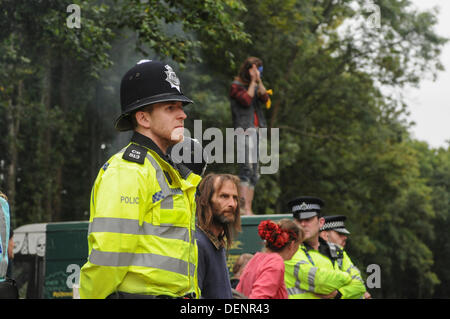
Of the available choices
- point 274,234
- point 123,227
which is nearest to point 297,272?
point 274,234

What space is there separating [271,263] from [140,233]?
2.33 metres

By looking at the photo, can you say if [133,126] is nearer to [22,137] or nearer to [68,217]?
[22,137]

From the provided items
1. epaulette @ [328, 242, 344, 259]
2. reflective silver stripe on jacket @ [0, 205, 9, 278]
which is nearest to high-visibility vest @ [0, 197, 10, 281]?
reflective silver stripe on jacket @ [0, 205, 9, 278]

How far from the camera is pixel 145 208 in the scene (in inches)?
98.5

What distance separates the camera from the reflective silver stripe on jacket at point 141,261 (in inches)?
93.3

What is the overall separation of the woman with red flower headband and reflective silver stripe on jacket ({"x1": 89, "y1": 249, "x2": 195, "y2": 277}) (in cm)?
202

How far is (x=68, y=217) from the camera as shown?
2252 cm

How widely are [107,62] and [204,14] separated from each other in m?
2.14

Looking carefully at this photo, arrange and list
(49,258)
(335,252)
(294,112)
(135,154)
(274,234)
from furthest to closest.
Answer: (294,112), (49,258), (335,252), (274,234), (135,154)

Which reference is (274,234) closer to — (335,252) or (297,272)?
(297,272)

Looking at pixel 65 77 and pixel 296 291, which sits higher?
pixel 65 77

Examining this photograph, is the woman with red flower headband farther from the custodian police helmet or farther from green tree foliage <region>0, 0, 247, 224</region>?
green tree foliage <region>0, 0, 247, 224</region>
